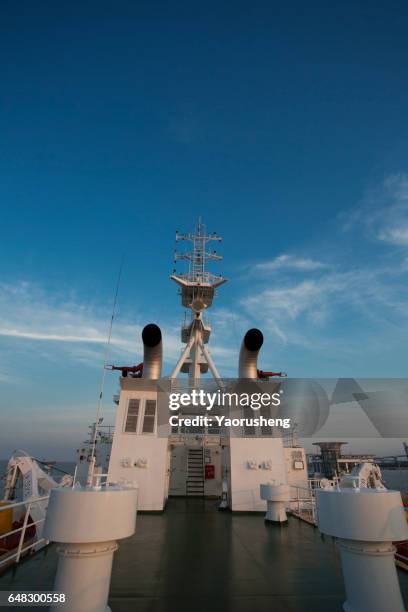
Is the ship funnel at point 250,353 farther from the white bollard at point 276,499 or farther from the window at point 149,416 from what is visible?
the white bollard at point 276,499

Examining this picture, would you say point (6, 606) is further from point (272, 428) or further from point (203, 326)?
point (203, 326)

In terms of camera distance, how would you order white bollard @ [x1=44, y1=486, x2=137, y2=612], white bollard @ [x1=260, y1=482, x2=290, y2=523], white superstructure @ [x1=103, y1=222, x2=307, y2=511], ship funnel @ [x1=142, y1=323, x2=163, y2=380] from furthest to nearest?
ship funnel @ [x1=142, y1=323, x2=163, y2=380], white superstructure @ [x1=103, y1=222, x2=307, y2=511], white bollard @ [x1=260, y1=482, x2=290, y2=523], white bollard @ [x1=44, y1=486, x2=137, y2=612]

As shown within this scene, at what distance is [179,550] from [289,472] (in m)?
8.97

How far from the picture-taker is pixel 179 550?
592 centimetres

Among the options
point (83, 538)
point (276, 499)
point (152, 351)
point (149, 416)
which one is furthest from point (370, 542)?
point (152, 351)

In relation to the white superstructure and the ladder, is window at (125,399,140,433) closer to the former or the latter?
Result: the white superstructure

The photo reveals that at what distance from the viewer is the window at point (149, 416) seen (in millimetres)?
11445

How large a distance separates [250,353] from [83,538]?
1056 cm

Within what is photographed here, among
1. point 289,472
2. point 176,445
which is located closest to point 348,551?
point 289,472

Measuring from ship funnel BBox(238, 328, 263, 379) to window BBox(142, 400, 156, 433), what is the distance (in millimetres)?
3733

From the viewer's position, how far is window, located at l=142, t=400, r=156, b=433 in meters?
11.4

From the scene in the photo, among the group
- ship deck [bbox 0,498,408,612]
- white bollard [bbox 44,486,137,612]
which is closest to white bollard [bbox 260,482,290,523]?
ship deck [bbox 0,498,408,612]

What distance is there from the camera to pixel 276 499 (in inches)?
328

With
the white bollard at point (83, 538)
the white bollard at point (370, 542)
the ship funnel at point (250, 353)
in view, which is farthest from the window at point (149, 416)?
the white bollard at point (370, 542)
